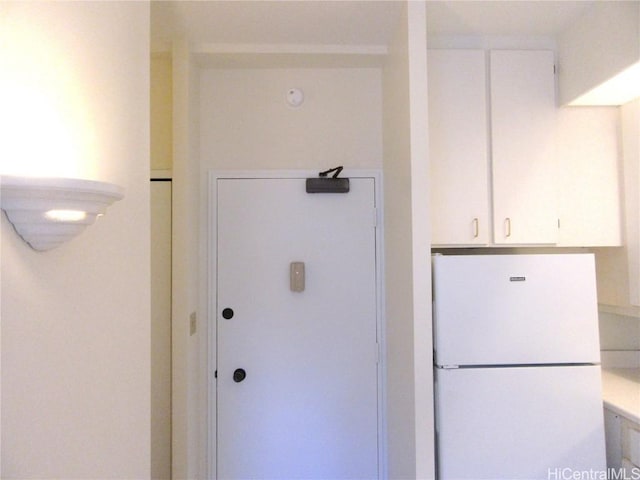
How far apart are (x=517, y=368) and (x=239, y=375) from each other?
1.39m

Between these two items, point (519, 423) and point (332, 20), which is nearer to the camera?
point (519, 423)

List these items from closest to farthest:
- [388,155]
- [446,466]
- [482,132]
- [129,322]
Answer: [129,322] < [446,466] < [482,132] < [388,155]

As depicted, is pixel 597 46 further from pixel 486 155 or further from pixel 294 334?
pixel 294 334

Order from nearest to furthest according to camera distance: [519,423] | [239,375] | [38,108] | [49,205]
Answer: [49,205] → [38,108] → [519,423] → [239,375]

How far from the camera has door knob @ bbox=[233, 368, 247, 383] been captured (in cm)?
198

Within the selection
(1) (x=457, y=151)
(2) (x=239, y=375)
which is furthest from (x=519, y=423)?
(2) (x=239, y=375)

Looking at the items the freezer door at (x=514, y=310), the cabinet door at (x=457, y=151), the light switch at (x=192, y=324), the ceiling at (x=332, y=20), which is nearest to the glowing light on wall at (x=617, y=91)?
the ceiling at (x=332, y=20)

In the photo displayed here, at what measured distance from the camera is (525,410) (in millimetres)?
1460

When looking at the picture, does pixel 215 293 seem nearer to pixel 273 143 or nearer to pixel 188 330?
pixel 188 330

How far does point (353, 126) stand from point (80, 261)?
1.56 m

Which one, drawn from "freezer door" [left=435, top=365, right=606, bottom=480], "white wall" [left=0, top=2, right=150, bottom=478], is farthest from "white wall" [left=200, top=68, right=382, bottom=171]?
"freezer door" [left=435, top=365, right=606, bottom=480]

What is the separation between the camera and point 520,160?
1.79 meters

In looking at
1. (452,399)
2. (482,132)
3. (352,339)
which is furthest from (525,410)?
(482,132)

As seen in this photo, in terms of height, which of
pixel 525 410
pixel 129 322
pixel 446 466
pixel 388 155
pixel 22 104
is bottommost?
pixel 446 466
